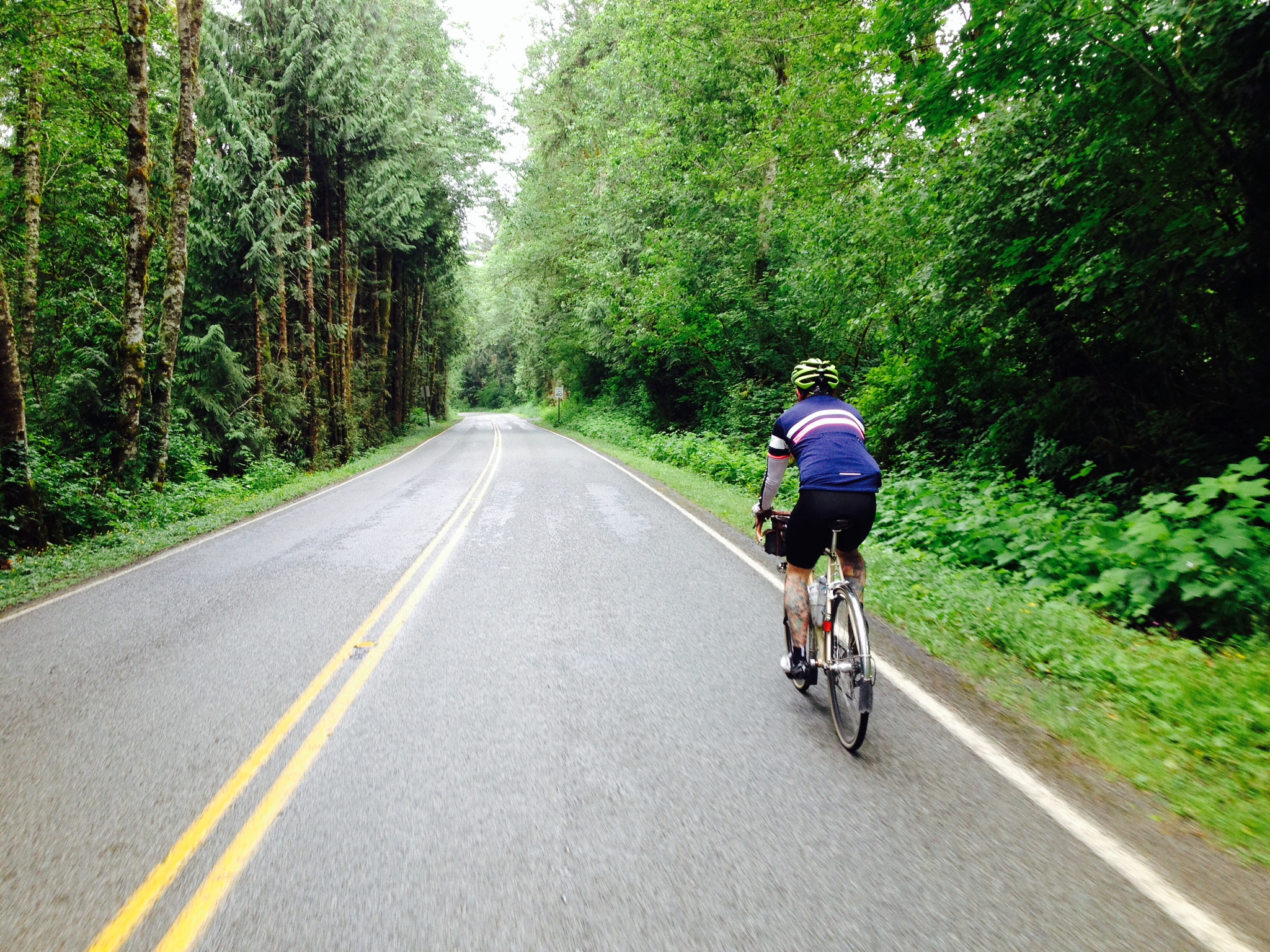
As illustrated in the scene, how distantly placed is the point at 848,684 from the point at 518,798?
1.85 meters

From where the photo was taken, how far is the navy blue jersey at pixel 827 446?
12.5ft

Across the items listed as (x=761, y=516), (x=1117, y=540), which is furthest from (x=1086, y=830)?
(x=1117, y=540)

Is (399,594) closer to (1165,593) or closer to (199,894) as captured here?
(199,894)

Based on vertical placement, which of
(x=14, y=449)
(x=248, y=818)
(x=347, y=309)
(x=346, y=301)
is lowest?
(x=14, y=449)

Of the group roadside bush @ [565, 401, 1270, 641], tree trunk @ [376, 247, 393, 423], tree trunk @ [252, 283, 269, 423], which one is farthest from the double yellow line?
tree trunk @ [376, 247, 393, 423]

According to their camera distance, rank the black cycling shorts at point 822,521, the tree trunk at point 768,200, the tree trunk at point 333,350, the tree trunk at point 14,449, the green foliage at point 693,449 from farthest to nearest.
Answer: the tree trunk at point 333,350, the tree trunk at point 768,200, the green foliage at point 693,449, the tree trunk at point 14,449, the black cycling shorts at point 822,521

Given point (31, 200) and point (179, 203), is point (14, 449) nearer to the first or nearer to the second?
point (179, 203)

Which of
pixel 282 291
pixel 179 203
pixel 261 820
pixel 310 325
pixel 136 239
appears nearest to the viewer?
pixel 261 820

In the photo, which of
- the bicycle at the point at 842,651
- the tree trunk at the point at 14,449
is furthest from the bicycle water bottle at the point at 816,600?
the tree trunk at the point at 14,449

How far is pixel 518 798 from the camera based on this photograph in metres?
3.13

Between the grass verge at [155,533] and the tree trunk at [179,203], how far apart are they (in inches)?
49.3

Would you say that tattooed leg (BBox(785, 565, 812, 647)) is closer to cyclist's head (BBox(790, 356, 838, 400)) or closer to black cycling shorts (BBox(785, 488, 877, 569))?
black cycling shorts (BBox(785, 488, 877, 569))

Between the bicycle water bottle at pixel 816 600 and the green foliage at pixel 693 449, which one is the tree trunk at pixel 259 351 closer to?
the green foliage at pixel 693 449

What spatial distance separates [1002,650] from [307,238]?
68.5ft
